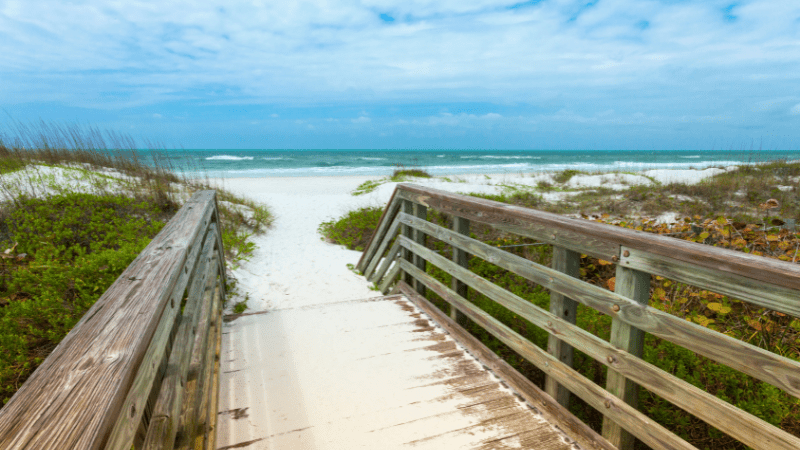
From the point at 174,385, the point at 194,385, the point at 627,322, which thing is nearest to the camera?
the point at 174,385

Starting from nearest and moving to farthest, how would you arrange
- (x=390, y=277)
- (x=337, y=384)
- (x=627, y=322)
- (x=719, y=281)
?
(x=719, y=281) → (x=627, y=322) → (x=337, y=384) → (x=390, y=277)

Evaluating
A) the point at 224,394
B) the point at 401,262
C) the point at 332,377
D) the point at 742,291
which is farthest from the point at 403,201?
the point at 742,291

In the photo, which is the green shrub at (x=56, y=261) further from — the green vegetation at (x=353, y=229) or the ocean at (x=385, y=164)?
the ocean at (x=385, y=164)

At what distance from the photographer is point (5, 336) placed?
3430mm

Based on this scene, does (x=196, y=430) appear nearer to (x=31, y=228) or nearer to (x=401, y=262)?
(x=401, y=262)

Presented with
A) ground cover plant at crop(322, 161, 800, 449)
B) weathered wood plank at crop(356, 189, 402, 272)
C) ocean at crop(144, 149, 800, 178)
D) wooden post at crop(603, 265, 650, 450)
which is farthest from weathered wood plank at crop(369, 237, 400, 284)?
ocean at crop(144, 149, 800, 178)

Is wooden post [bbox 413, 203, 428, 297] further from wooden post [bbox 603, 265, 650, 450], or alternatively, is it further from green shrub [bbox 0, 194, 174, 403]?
green shrub [bbox 0, 194, 174, 403]

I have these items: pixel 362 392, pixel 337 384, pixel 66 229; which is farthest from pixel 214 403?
pixel 66 229

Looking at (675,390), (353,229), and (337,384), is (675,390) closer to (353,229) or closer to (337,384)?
(337,384)

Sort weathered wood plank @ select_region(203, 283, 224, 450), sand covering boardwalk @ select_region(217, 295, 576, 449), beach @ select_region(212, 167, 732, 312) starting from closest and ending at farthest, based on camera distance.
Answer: weathered wood plank @ select_region(203, 283, 224, 450) → sand covering boardwalk @ select_region(217, 295, 576, 449) → beach @ select_region(212, 167, 732, 312)

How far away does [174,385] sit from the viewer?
166 centimetres

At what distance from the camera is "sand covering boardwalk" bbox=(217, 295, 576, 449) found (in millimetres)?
2213

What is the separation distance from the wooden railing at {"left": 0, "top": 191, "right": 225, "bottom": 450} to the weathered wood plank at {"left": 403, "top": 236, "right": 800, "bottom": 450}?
1.87 meters

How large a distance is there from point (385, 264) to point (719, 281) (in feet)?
12.3
